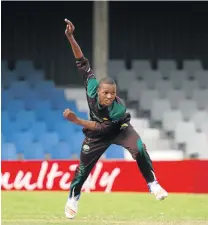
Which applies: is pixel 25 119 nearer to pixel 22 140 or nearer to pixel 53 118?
pixel 53 118

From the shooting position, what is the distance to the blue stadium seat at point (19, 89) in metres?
18.7

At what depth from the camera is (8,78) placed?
19.1m

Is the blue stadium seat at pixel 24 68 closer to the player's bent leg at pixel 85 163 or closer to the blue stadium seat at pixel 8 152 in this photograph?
the blue stadium seat at pixel 8 152

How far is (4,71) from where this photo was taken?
19250 millimetres

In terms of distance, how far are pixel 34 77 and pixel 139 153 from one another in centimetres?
1148

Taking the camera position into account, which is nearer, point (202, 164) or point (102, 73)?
point (202, 164)

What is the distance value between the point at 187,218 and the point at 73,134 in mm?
7843

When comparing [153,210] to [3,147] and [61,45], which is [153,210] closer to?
[3,147]

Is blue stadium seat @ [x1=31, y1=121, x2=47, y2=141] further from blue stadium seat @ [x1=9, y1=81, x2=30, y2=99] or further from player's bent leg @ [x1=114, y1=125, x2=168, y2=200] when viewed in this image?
player's bent leg @ [x1=114, y1=125, x2=168, y2=200]

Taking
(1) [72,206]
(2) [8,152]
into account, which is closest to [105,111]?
(1) [72,206]

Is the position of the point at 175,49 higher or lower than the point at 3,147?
higher

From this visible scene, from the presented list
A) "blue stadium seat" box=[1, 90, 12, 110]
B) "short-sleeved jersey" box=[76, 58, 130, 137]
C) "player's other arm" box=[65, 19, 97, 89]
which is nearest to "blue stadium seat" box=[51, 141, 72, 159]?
"blue stadium seat" box=[1, 90, 12, 110]

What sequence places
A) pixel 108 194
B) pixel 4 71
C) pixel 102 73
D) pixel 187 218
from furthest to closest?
pixel 4 71, pixel 102 73, pixel 108 194, pixel 187 218

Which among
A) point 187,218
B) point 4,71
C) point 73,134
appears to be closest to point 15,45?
point 4,71
